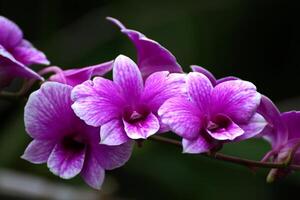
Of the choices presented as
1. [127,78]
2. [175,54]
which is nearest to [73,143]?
[127,78]

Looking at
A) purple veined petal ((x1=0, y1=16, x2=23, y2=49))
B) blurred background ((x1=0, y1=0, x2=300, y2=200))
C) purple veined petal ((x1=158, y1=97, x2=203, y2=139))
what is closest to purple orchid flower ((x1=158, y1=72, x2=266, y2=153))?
purple veined petal ((x1=158, y1=97, x2=203, y2=139))

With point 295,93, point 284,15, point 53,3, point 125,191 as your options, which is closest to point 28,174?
point 125,191

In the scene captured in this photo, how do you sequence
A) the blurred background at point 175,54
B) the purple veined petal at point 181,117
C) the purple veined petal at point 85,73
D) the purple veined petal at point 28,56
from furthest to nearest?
the blurred background at point 175,54, the purple veined petal at point 28,56, the purple veined petal at point 85,73, the purple veined petal at point 181,117

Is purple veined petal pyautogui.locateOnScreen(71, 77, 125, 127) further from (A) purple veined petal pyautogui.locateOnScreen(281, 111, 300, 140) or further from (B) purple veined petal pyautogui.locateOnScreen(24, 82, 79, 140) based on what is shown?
(A) purple veined petal pyautogui.locateOnScreen(281, 111, 300, 140)

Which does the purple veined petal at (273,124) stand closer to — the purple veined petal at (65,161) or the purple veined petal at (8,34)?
the purple veined petal at (65,161)

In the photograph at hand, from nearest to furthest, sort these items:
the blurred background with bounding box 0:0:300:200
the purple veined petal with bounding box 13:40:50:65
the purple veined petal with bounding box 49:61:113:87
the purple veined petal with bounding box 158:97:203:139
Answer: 1. the purple veined petal with bounding box 158:97:203:139
2. the purple veined petal with bounding box 49:61:113:87
3. the purple veined petal with bounding box 13:40:50:65
4. the blurred background with bounding box 0:0:300:200

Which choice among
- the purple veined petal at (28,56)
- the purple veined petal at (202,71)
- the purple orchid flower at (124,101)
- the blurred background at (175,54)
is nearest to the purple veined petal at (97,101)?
the purple orchid flower at (124,101)
